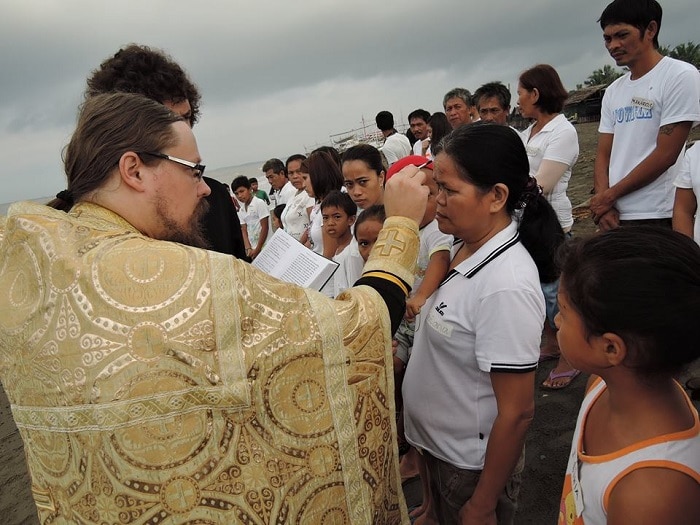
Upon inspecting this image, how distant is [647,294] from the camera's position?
40.0 inches

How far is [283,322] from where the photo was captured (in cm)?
115

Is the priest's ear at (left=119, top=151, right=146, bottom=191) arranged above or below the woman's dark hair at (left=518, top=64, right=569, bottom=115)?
below

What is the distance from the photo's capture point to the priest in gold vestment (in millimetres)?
1066

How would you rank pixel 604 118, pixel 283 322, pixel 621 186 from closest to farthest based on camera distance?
pixel 283 322
pixel 621 186
pixel 604 118

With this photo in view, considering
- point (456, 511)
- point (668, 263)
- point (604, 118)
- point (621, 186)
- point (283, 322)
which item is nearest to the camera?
point (668, 263)

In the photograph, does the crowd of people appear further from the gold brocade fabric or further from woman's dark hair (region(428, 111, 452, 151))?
woman's dark hair (region(428, 111, 452, 151))

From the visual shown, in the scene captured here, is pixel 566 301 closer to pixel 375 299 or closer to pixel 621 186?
pixel 375 299

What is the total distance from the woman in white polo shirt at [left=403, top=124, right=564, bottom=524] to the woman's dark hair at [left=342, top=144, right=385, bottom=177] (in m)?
1.65

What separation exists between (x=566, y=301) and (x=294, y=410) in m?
0.73

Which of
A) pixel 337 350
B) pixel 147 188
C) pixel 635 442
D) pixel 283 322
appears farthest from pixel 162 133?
pixel 635 442

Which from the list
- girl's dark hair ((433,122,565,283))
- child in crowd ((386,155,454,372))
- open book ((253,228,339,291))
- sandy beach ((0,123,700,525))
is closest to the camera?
girl's dark hair ((433,122,565,283))

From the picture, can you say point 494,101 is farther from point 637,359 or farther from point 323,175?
point 637,359

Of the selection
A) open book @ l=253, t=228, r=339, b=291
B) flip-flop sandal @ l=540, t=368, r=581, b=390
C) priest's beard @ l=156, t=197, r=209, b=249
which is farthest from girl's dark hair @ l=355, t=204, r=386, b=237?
flip-flop sandal @ l=540, t=368, r=581, b=390

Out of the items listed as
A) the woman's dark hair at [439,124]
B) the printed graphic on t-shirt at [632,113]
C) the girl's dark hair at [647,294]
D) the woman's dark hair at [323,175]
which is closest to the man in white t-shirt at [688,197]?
the printed graphic on t-shirt at [632,113]
